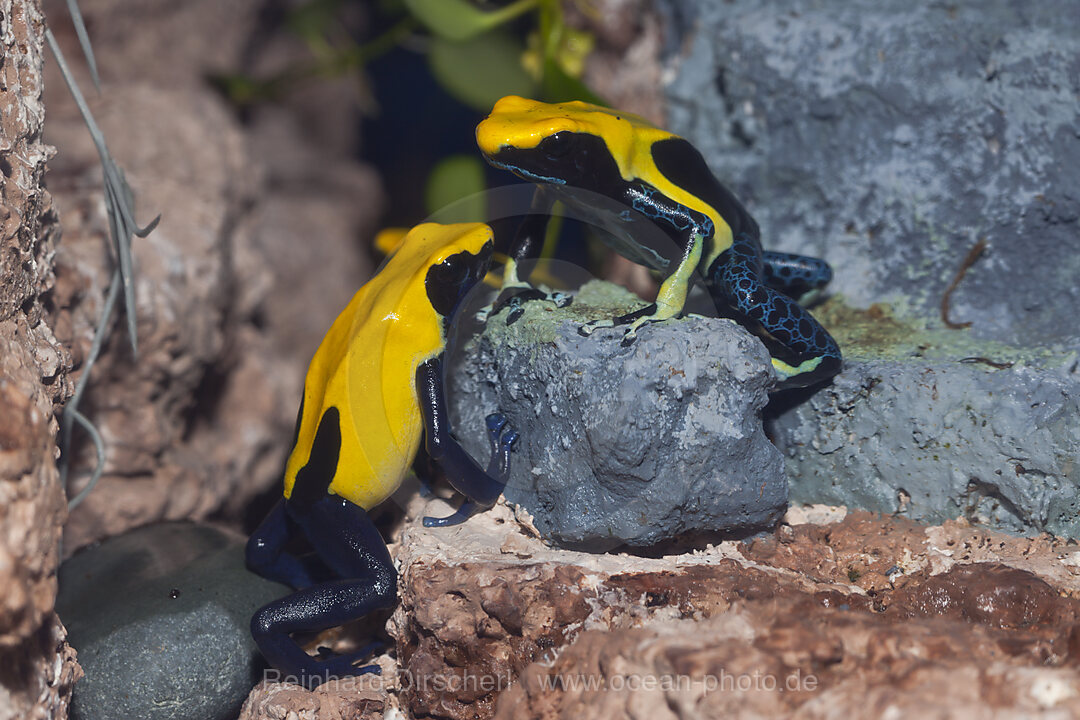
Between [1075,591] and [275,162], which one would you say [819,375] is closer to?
[1075,591]

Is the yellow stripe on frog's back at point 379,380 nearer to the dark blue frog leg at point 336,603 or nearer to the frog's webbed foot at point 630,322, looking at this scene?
the dark blue frog leg at point 336,603

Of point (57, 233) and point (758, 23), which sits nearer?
point (57, 233)

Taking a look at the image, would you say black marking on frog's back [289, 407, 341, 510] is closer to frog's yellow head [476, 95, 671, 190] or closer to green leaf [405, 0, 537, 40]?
frog's yellow head [476, 95, 671, 190]

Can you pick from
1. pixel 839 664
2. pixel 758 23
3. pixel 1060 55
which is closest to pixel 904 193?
pixel 1060 55

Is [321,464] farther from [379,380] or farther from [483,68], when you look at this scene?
[483,68]

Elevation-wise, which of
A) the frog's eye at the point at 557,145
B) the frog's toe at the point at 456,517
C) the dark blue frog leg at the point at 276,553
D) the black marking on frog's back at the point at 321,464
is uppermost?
the frog's eye at the point at 557,145

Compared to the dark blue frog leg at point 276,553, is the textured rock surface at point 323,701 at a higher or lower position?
lower

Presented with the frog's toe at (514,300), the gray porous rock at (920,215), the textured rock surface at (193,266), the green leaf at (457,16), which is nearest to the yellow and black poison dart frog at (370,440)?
the frog's toe at (514,300)
